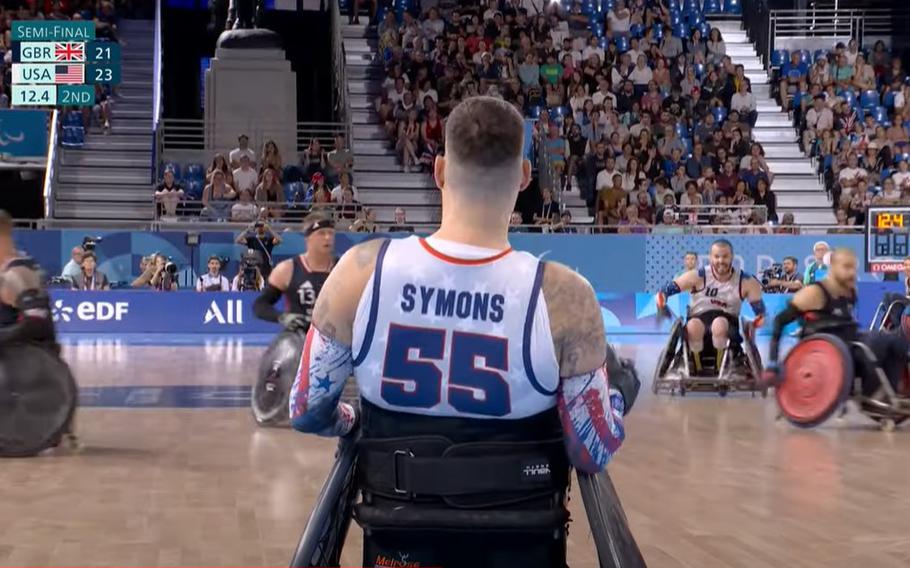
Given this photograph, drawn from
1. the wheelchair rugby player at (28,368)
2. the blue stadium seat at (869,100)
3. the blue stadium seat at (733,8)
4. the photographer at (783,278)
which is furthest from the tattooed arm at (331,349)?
the blue stadium seat at (733,8)

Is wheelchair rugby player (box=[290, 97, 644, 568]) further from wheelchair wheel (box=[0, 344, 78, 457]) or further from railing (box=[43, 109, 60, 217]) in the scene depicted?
railing (box=[43, 109, 60, 217])

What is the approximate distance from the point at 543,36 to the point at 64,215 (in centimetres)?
1040

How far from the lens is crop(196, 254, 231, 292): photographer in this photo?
1941 centimetres

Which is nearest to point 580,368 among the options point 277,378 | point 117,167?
point 277,378

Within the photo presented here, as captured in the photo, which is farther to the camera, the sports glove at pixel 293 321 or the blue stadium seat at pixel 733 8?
the blue stadium seat at pixel 733 8

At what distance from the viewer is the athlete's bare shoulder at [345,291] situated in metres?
2.75

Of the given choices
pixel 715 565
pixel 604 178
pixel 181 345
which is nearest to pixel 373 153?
pixel 604 178

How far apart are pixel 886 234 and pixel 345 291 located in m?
17.4

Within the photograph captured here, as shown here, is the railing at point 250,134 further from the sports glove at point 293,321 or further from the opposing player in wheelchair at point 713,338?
the sports glove at point 293,321

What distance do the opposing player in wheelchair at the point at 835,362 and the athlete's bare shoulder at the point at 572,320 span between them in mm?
7590

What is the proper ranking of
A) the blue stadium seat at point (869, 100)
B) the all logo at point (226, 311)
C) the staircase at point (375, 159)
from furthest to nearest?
the blue stadium seat at point (869, 100) < the staircase at point (375, 159) < the all logo at point (226, 311)

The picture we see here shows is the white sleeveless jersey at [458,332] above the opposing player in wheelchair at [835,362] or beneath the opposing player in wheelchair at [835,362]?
above
